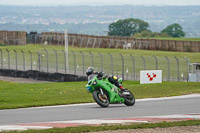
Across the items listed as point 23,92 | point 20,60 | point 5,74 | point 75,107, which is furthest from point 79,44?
point 75,107

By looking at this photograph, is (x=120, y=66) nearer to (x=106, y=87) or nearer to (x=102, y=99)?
(x=102, y=99)

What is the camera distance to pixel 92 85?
19.5 m

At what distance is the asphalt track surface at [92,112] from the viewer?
17.4 m

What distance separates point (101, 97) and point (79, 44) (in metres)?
68.6

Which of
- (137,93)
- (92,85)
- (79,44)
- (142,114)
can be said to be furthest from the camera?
(79,44)

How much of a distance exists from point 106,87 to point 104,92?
224mm

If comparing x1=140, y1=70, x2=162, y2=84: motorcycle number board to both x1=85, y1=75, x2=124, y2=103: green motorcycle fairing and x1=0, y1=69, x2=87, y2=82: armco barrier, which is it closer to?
x1=0, y1=69, x2=87, y2=82: armco barrier

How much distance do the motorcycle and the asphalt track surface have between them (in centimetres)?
26

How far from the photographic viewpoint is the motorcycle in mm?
19500

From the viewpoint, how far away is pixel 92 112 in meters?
18.8

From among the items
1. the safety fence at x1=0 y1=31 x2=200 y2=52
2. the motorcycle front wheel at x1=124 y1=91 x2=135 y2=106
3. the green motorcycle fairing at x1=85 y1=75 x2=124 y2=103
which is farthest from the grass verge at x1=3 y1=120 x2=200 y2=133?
the safety fence at x1=0 y1=31 x2=200 y2=52

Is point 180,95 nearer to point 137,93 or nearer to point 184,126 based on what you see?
point 137,93

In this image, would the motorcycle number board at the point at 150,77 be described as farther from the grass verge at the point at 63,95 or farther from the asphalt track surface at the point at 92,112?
the asphalt track surface at the point at 92,112

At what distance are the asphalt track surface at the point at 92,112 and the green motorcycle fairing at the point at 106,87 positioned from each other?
0.32 m
